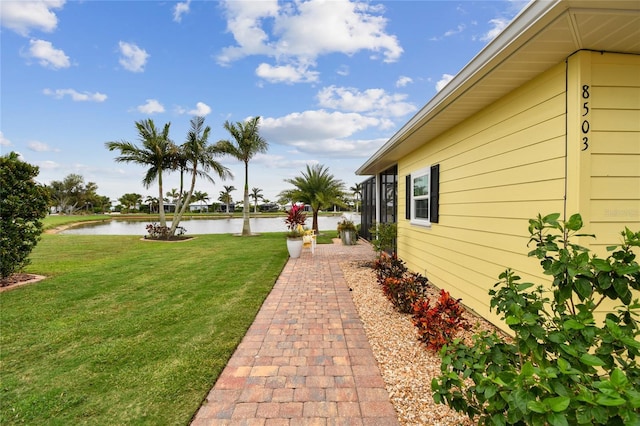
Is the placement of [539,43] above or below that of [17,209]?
above

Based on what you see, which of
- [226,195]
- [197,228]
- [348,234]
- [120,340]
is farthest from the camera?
[226,195]

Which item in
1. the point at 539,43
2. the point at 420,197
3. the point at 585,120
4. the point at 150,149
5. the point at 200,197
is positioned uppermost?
the point at 150,149

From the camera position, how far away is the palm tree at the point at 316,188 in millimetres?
14656

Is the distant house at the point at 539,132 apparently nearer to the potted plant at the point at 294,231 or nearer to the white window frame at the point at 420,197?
the white window frame at the point at 420,197

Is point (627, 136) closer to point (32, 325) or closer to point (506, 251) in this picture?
point (506, 251)

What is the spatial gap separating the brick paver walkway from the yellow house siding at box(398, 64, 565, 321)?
1.72m

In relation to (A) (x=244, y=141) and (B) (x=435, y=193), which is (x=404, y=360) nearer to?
(B) (x=435, y=193)

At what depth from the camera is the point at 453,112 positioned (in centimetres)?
376

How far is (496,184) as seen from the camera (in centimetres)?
338

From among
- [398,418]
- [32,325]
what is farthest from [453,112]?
[32,325]

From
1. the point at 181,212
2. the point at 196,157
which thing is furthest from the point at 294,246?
the point at 196,157

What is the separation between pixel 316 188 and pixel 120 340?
1208cm

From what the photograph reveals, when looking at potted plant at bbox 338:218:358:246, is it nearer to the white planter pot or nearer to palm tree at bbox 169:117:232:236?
the white planter pot

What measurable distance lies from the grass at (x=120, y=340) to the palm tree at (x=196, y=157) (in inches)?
298
